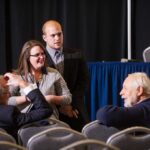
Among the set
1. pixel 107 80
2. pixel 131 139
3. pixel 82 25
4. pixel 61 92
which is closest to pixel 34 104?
pixel 61 92

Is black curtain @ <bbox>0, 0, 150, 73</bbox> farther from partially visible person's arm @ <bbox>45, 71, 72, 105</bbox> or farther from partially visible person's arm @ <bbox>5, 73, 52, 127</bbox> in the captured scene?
partially visible person's arm @ <bbox>5, 73, 52, 127</bbox>

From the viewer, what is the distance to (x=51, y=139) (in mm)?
2723

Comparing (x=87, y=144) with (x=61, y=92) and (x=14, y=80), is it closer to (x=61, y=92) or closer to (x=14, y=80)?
(x=14, y=80)

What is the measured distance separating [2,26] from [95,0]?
1.53 meters

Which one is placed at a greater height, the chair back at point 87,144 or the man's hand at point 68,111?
the chair back at point 87,144

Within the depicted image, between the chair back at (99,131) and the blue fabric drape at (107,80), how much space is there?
260cm

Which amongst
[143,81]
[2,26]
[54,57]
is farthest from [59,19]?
[143,81]

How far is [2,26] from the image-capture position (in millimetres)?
6270

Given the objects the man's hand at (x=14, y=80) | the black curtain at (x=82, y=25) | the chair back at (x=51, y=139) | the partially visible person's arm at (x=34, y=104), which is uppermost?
the black curtain at (x=82, y=25)

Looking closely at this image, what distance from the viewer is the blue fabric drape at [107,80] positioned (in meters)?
5.49

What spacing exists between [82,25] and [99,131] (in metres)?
4.07

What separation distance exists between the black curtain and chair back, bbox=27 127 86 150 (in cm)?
370

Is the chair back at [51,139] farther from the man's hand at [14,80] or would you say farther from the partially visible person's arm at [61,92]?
the partially visible person's arm at [61,92]

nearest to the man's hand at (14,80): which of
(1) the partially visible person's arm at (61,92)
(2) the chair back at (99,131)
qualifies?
(1) the partially visible person's arm at (61,92)
